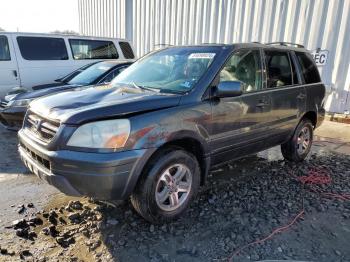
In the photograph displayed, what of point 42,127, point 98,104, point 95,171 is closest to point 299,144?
point 98,104

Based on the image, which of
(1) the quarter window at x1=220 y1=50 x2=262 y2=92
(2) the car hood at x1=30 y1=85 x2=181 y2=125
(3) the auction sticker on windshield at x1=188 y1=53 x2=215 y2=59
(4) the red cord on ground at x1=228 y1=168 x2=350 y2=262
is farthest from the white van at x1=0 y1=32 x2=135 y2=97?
(4) the red cord on ground at x1=228 y1=168 x2=350 y2=262

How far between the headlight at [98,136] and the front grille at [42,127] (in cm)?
25

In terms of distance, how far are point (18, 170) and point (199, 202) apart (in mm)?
2650

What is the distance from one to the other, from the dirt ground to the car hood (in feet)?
3.56

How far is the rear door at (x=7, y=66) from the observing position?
7465 mm

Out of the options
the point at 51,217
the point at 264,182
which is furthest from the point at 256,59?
the point at 51,217

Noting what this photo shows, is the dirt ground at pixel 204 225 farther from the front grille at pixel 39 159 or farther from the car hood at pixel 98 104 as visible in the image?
the car hood at pixel 98 104

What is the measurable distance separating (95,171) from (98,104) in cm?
62

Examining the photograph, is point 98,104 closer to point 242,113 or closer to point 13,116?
point 242,113

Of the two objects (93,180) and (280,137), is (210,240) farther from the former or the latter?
(280,137)

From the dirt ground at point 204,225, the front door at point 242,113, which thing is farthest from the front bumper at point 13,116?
the front door at point 242,113

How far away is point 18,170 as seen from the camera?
4645 mm

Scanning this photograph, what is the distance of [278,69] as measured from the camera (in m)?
4.39

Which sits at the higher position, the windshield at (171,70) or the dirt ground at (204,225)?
the windshield at (171,70)
